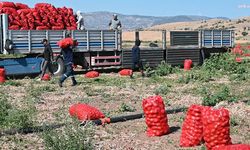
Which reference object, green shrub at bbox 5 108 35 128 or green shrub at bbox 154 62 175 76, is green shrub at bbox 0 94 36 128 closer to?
green shrub at bbox 5 108 35 128

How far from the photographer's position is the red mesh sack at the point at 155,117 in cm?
916

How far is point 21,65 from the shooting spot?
65.3 ft

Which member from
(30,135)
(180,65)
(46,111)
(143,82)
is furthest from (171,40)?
(30,135)

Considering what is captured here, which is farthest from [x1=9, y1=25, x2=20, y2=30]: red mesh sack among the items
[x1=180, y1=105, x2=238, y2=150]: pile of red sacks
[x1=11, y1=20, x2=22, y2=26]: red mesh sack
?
[x1=180, y1=105, x2=238, y2=150]: pile of red sacks

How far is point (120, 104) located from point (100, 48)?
390 inches

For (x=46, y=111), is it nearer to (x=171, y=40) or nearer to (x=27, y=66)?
(x=27, y=66)

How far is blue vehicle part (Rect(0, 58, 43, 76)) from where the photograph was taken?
19.6 meters

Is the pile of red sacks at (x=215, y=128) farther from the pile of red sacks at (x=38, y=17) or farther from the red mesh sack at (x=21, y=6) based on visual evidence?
the red mesh sack at (x=21, y=6)

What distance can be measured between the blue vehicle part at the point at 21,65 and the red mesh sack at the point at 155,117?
11.4m

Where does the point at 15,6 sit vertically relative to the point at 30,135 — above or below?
above

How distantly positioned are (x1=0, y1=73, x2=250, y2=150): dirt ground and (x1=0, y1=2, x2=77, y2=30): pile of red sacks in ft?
8.62

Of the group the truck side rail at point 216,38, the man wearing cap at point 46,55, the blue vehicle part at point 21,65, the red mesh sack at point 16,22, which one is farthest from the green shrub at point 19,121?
the truck side rail at point 216,38

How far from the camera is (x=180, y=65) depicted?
25.5 meters

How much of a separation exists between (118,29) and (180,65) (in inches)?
147
